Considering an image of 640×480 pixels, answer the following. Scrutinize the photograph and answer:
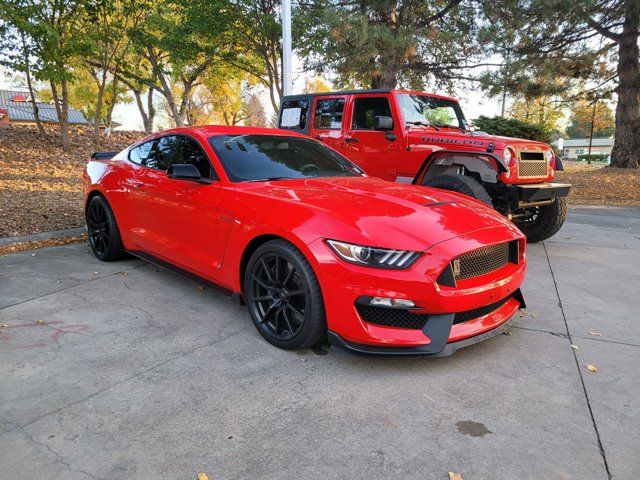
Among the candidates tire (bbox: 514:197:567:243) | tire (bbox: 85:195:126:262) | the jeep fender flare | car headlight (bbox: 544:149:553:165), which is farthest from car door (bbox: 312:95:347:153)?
Result: tire (bbox: 85:195:126:262)

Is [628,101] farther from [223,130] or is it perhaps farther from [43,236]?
[43,236]

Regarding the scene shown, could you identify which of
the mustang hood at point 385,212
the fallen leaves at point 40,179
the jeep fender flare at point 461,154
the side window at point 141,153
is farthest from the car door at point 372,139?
the fallen leaves at point 40,179

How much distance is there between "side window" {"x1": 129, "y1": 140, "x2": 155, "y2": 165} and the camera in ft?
15.7

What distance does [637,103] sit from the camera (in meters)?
16.7

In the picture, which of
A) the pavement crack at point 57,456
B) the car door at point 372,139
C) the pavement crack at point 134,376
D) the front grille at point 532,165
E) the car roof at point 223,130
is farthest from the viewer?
the car door at point 372,139

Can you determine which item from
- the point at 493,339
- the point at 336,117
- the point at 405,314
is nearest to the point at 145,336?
the point at 405,314

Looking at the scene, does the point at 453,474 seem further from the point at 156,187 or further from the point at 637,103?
the point at 637,103

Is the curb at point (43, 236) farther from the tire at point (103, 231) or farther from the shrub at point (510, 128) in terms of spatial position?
the shrub at point (510, 128)

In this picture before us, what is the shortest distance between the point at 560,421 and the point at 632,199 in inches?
454

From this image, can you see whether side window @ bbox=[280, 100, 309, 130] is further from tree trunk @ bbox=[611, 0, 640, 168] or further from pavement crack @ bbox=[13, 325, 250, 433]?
tree trunk @ bbox=[611, 0, 640, 168]

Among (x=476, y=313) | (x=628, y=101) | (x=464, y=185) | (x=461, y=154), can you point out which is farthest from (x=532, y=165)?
(x=628, y=101)

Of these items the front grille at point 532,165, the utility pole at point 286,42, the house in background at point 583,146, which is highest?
the utility pole at point 286,42

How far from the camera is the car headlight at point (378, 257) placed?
280 centimetres

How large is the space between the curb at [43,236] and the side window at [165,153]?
2.54 m
